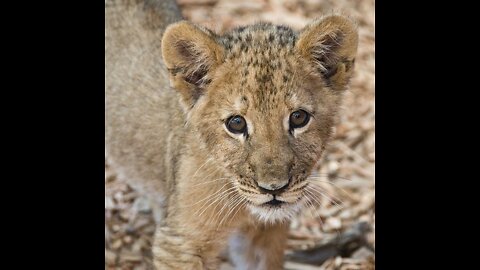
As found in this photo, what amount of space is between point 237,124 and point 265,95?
7.3 inches

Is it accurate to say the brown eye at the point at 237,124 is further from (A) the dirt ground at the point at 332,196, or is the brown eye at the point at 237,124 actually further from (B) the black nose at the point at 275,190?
(A) the dirt ground at the point at 332,196

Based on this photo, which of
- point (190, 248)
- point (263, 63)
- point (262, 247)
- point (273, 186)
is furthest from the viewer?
point (262, 247)

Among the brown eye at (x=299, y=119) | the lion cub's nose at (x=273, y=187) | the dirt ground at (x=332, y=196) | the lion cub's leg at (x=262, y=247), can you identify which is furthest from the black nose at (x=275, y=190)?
the dirt ground at (x=332, y=196)

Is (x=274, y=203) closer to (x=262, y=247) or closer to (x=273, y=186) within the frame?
(x=273, y=186)

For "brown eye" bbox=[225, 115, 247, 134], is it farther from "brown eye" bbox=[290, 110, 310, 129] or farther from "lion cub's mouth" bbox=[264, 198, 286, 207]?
"lion cub's mouth" bbox=[264, 198, 286, 207]

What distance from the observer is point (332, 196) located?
18.2 ft

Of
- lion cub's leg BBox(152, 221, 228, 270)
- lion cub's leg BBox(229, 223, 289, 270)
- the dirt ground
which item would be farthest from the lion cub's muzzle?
the dirt ground

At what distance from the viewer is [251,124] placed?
361 centimetres

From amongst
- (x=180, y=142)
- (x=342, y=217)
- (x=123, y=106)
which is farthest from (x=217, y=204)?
(x=342, y=217)

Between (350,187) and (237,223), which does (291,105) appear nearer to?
(237,223)

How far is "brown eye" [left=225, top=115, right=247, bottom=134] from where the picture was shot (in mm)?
3660

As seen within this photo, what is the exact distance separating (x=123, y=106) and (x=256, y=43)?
4.98ft

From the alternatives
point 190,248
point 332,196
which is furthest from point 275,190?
point 332,196

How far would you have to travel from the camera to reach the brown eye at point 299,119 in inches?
144
